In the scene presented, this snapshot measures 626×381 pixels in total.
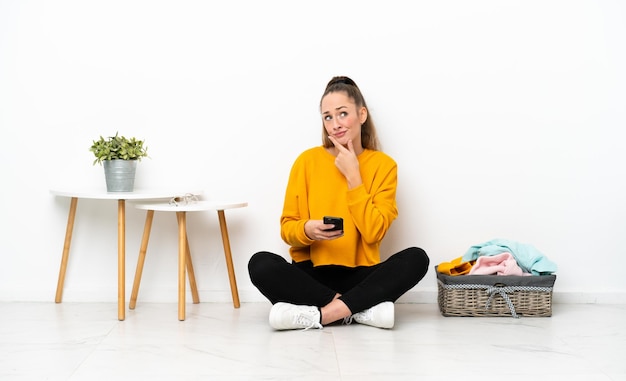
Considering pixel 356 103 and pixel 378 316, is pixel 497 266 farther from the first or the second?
pixel 356 103

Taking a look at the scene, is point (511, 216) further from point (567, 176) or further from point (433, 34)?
point (433, 34)

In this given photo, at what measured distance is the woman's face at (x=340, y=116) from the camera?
7.11 feet

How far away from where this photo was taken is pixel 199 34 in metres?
2.38

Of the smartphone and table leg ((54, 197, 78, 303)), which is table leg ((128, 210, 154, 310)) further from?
the smartphone

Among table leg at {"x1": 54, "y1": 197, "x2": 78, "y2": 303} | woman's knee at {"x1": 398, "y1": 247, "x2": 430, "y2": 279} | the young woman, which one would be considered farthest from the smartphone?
table leg at {"x1": 54, "y1": 197, "x2": 78, "y2": 303}

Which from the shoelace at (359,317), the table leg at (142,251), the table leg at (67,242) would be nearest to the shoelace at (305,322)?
the shoelace at (359,317)

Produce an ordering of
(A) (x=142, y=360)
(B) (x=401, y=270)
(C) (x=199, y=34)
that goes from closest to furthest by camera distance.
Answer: (A) (x=142, y=360)
(B) (x=401, y=270)
(C) (x=199, y=34)

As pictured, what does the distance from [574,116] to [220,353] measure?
1.43 metres

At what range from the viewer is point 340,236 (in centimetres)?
204

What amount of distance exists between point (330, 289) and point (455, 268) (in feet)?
1.48

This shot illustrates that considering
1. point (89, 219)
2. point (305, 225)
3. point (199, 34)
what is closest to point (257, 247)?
point (305, 225)

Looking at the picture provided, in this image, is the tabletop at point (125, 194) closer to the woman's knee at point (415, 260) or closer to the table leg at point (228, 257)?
the table leg at point (228, 257)

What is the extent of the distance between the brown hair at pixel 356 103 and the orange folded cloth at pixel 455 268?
1.40 ft

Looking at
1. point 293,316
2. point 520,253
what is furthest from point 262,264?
point 520,253
